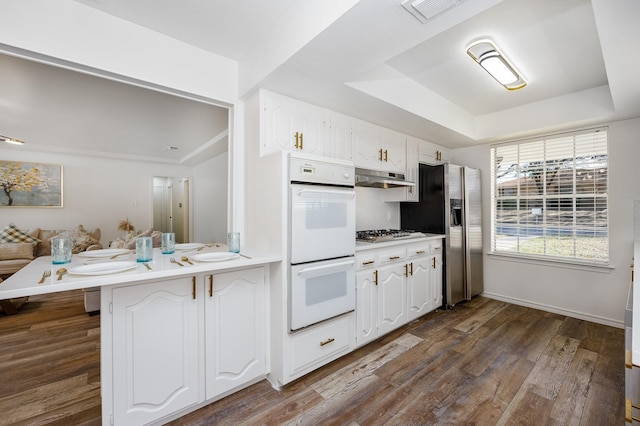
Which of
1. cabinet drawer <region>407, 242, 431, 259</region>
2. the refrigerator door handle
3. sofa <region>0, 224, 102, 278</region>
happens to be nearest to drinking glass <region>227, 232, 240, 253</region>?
cabinet drawer <region>407, 242, 431, 259</region>

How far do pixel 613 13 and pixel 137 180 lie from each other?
7186mm

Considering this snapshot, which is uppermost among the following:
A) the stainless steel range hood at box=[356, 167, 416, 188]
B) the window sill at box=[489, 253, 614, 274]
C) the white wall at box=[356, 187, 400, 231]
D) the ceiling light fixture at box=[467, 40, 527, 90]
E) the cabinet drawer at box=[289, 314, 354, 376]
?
the ceiling light fixture at box=[467, 40, 527, 90]

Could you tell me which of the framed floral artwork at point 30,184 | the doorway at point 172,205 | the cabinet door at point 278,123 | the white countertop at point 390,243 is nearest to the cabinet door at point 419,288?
the white countertop at point 390,243

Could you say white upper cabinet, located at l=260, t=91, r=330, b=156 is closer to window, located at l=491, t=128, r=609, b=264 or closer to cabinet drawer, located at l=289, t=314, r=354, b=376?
cabinet drawer, located at l=289, t=314, r=354, b=376

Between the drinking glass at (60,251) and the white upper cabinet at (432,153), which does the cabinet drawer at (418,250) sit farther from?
the drinking glass at (60,251)

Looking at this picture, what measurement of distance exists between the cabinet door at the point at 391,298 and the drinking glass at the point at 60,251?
228 centimetres

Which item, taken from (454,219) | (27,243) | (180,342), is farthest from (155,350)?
(27,243)

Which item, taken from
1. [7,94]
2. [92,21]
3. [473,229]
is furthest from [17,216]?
[473,229]

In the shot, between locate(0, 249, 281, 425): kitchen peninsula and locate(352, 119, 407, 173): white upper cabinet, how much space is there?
5.09ft

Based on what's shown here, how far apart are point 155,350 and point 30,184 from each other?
224 inches

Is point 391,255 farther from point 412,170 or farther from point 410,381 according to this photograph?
point 412,170

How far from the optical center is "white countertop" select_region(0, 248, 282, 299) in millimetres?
1155

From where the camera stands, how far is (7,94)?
289 cm

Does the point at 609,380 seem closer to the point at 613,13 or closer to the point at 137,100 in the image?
the point at 613,13
